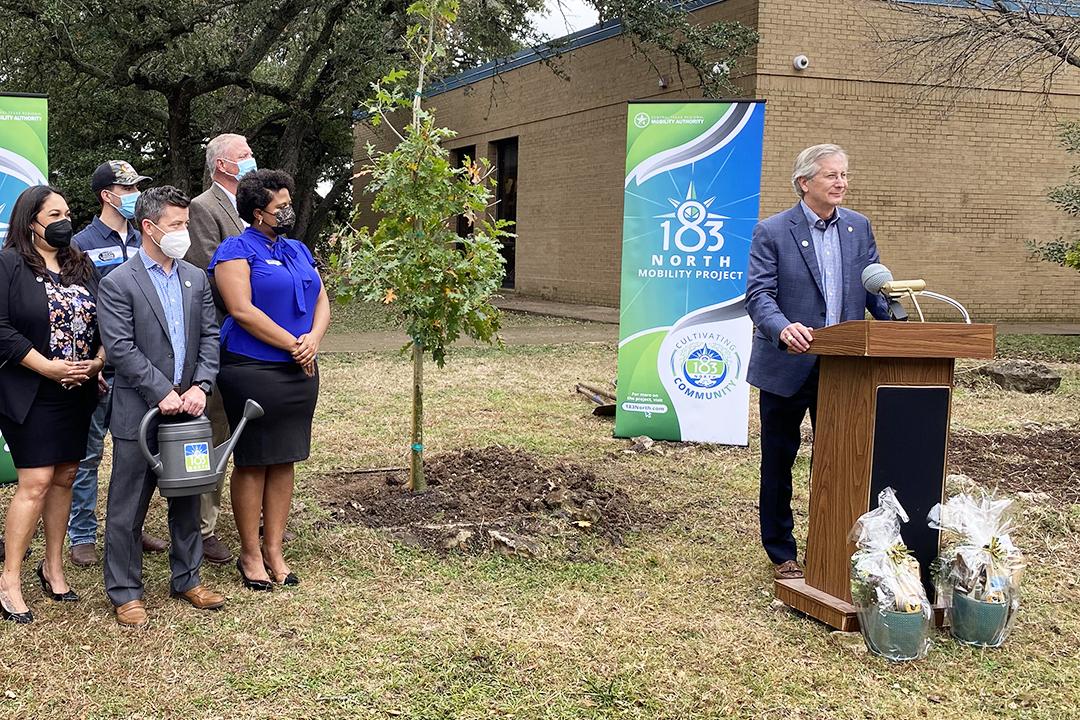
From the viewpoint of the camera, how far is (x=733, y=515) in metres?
5.79

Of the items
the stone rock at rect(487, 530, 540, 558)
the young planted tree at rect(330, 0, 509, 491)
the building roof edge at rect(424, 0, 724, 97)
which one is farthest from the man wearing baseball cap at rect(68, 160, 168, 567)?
the building roof edge at rect(424, 0, 724, 97)

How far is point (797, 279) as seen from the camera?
4.50 meters

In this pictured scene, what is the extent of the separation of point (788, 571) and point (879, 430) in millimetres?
945

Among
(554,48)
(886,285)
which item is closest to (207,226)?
(886,285)

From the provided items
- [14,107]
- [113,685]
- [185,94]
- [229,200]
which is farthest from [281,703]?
[185,94]

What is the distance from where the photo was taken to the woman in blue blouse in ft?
14.1

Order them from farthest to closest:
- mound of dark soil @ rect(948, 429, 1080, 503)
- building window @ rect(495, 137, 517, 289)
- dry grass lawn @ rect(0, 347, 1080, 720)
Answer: building window @ rect(495, 137, 517, 289) → mound of dark soil @ rect(948, 429, 1080, 503) → dry grass lawn @ rect(0, 347, 1080, 720)

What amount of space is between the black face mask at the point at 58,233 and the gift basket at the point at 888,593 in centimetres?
353

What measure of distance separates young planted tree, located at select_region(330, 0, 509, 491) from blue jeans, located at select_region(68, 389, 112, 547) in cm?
141

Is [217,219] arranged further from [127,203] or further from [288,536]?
[288,536]

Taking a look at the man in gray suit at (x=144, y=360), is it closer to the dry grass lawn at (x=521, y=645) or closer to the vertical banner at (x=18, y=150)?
the dry grass lawn at (x=521, y=645)

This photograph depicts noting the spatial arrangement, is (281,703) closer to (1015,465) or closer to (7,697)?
(7,697)

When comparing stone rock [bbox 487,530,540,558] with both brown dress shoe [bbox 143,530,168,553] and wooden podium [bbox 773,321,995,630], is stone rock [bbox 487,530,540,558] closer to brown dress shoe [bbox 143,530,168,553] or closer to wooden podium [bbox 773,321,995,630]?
wooden podium [bbox 773,321,995,630]

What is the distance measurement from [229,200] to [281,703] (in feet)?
8.54
